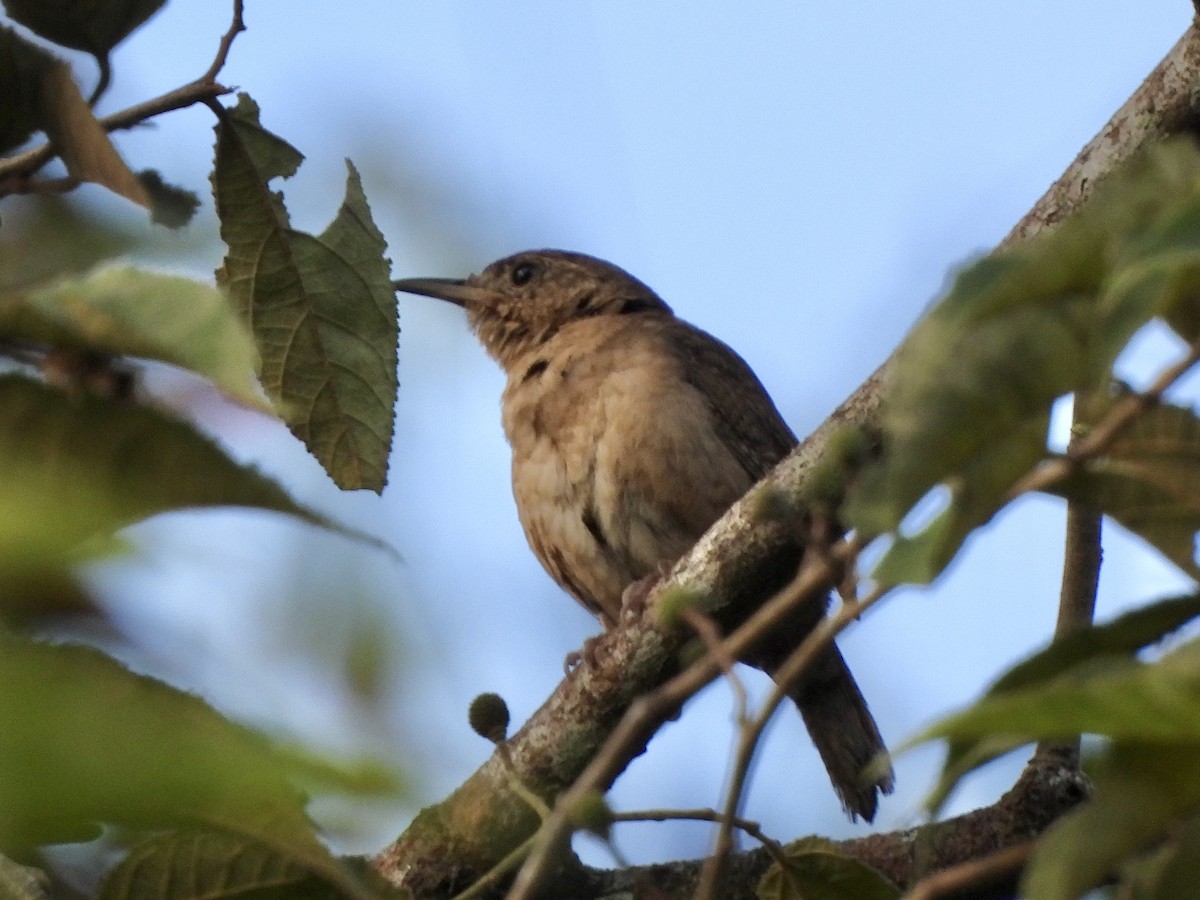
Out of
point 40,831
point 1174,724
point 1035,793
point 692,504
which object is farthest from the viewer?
point 692,504

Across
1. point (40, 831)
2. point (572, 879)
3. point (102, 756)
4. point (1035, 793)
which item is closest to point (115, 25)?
point (40, 831)

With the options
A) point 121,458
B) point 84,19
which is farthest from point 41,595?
point 84,19

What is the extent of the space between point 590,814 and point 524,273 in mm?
5432

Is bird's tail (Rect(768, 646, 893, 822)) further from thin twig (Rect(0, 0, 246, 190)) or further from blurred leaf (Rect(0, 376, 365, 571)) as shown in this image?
blurred leaf (Rect(0, 376, 365, 571))

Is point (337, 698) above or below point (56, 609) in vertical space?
above

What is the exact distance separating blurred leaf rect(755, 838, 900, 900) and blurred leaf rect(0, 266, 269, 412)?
1.63 meters

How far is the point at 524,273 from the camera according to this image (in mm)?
6895

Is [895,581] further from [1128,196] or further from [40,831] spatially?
[40,831]

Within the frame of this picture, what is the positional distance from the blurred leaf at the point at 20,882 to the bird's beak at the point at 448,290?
439cm

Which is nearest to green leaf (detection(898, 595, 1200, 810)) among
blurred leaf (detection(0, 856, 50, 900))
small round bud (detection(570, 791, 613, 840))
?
small round bud (detection(570, 791, 613, 840))

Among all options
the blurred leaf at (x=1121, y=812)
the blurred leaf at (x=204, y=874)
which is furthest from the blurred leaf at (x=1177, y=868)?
the blurred leaf at (x=204, y=874)

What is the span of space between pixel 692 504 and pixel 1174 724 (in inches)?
159

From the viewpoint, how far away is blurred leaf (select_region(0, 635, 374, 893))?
2.72 ft

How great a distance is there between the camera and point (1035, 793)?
4.02 metres
